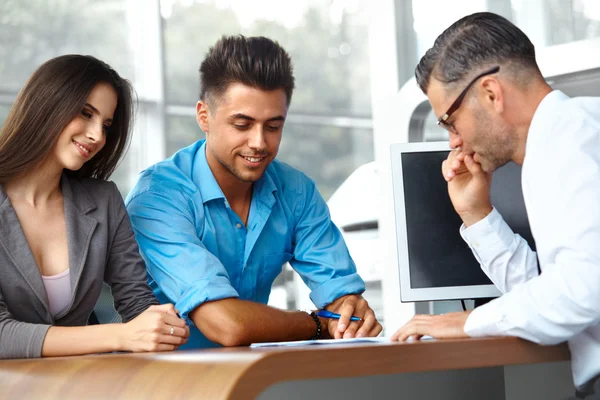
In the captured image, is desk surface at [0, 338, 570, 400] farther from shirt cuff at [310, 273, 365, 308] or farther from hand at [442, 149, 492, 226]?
shirt cuff at [310, 273, 365, 308]

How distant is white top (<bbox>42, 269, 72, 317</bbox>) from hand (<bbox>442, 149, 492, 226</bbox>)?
90 centimetres

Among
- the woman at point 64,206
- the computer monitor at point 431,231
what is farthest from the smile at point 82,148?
the computer monitor at point 431,231

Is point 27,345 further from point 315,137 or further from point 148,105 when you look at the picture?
point 315,137

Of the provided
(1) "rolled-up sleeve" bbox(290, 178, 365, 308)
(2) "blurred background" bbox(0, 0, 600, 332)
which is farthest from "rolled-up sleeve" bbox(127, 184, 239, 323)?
(2) "blurred background" bbox(0, 0, 600, 332)

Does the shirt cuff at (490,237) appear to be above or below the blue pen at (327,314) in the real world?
above

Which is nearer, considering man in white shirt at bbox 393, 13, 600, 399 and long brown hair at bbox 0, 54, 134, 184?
man in white shirt at bbox 393, 13, 600, 399

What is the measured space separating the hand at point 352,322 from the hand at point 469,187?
346mm

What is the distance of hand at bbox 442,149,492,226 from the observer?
1809mm

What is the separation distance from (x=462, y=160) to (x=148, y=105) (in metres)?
4.44

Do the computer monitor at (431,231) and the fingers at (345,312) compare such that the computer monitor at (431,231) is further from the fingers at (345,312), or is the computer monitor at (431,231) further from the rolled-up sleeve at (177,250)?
the rolled-up sleeve at (177,250)

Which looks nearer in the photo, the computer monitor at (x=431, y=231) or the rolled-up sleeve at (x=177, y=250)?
the rolled-up sleeve at (x=177, y=250)

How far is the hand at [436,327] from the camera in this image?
53.8 inches

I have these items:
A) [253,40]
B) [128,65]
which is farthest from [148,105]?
[253,40]

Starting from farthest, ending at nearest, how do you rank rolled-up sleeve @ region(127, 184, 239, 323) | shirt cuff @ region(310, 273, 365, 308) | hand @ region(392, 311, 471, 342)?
shirt cuff @ region(310, 273, 365, 308) < rolled-up sleeve @ region(127, 184, 239, 323) < hand @ region(392, 311, 471, 342)
